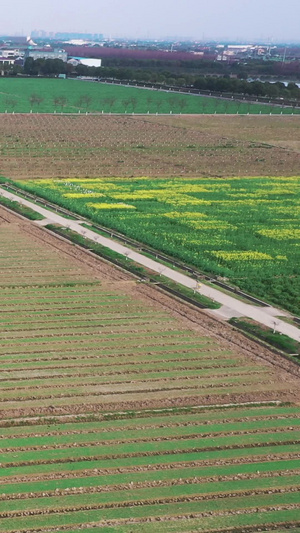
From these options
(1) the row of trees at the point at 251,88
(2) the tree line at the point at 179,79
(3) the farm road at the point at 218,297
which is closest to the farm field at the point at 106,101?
(1) the row of trees at the point at 251,88

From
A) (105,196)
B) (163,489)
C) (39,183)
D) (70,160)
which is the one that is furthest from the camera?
(70,160)

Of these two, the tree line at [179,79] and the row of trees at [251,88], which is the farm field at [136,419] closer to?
the row of trees at [251,88]

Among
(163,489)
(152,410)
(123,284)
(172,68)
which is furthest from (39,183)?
(172,68)

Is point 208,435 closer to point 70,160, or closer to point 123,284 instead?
point 123,284

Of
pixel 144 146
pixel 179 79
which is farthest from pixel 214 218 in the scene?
pixel 179 79

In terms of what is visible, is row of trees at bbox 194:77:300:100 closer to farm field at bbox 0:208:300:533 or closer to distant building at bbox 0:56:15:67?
distant building at bbox 0:56:15:67

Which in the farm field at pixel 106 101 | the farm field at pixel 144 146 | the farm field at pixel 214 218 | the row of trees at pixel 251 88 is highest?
the row of trees at pixel 251 88

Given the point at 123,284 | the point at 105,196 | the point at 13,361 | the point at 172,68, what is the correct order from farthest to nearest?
1. the point at 172,68
2. the point at 105,196
3. the point at 123,284
4. the point at 13,361
